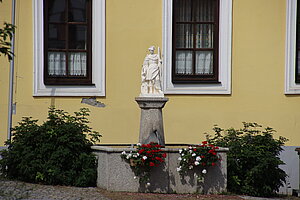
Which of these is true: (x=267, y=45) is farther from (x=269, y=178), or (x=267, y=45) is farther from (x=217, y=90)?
(x=269, y=178)

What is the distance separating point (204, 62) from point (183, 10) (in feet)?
4.19

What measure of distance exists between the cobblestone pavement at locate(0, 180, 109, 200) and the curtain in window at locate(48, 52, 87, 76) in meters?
3.19

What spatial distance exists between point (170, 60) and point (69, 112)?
250 centimetres

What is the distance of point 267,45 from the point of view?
12.0 metres

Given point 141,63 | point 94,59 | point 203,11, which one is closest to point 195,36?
point 203,11

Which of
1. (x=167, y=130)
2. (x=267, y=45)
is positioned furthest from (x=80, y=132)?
(x=267, y=45)

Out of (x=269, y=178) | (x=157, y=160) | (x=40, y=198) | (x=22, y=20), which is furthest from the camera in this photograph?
(x=22, y=20)

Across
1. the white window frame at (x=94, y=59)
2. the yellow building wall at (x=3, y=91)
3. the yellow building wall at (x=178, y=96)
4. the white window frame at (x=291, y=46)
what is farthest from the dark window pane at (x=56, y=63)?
the white window frame at (x=291, y=46)

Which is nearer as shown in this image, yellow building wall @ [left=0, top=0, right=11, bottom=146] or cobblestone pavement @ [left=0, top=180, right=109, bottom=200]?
cobblestone pavement @ [left=0, top=180, right=109, bottom=200]

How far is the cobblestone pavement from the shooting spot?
27.7 ft

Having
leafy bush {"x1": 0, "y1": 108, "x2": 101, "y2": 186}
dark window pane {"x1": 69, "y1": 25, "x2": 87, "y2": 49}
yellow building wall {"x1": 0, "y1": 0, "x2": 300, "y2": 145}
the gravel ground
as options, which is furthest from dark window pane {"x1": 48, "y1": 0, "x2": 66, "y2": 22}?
the gravel ground

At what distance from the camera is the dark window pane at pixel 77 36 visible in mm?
11977

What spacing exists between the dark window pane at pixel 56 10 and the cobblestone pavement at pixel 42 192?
13.2 feet

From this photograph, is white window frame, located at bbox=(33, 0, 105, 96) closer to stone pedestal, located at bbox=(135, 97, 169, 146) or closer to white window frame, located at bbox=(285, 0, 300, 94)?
stone pedestal, located at bbox=(135, 97, 169, 146)
